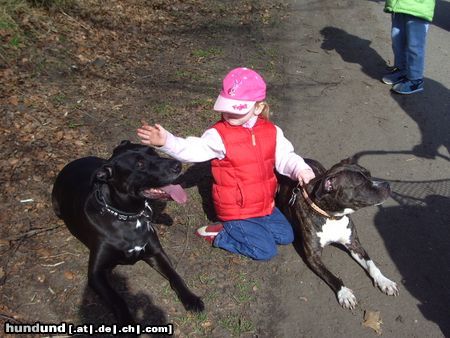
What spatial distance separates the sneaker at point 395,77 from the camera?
7.63 meters

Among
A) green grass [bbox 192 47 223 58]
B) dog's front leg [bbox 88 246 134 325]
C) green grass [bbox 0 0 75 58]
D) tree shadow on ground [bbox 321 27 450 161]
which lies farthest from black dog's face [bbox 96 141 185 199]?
green grass [bbox 192 47 223 58]

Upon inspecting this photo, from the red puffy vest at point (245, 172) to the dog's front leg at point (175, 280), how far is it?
2.49 feet

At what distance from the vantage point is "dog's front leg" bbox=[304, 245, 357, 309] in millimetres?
4024

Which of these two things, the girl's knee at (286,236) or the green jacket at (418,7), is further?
the green jacket at (418,7)

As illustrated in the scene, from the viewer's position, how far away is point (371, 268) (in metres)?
4.27

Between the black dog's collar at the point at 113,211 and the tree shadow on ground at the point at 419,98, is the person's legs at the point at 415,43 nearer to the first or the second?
the tree shadow on ground at the point at 419,98

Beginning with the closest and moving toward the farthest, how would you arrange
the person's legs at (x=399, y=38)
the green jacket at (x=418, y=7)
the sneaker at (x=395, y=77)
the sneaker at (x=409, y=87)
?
the green jacket at (x=418, y=7), the person's legs at (x=399, y=38), the sneaker at (x=409, y=87), the sneaker at (x=395, y=77)

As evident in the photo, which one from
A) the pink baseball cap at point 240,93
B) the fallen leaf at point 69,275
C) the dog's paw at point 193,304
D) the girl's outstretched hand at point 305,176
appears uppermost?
the pink baseball cap at point 240,93

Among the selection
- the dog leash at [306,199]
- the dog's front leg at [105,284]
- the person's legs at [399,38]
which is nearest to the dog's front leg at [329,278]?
the dog leash at [306,199]

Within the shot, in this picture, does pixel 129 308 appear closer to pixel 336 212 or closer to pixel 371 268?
pixel 336 212

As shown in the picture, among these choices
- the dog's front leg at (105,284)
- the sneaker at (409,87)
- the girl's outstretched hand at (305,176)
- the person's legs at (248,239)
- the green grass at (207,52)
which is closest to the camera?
the dog's front leg at (105,284)

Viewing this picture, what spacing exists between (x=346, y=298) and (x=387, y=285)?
0.43 m

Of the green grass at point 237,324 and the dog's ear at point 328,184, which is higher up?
the dog's ear at point 328,184

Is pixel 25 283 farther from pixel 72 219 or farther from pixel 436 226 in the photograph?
pixel 436 226
